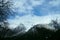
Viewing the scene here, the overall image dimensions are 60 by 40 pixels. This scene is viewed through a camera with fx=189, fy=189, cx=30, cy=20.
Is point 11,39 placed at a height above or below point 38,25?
below

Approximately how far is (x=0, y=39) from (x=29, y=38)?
45.6 metres

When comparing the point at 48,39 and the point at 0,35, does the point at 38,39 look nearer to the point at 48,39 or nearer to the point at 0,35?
the point at 48,39

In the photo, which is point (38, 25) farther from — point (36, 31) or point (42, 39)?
point (42, 39)

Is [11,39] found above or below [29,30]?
below

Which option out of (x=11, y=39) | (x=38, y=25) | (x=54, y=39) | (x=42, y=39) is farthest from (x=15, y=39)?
(x=38, y=25)

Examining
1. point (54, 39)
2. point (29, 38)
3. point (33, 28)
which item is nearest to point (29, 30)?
point (33, 28)

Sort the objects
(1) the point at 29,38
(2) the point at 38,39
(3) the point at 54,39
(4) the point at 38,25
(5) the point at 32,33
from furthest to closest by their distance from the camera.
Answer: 1. (4) the point at 38,25
2. (5) the point at 32,33
3. (1) the point at 29,38
4. (2) the point at 38,39
5. (3) the point at 54,39

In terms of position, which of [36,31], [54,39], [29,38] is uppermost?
[36,31]

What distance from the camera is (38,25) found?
196 metres

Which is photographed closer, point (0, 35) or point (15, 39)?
point (0, 35)

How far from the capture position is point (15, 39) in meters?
150

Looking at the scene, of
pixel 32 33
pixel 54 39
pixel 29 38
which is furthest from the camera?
pixel 32 33

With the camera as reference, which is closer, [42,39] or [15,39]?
[42,39]

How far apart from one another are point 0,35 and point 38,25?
263ft
